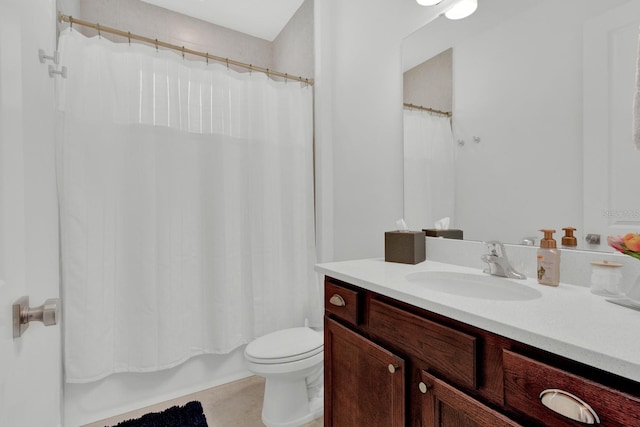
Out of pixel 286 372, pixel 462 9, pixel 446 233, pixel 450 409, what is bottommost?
pixel 286 372

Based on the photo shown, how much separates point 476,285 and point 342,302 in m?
0.48

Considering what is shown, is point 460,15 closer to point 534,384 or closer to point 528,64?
point 528,64

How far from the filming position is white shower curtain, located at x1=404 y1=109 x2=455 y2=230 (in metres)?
1.41

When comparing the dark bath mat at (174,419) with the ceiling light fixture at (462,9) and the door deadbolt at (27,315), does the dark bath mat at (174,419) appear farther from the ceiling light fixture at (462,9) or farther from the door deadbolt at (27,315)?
the ceiling light fixture at (462,9)

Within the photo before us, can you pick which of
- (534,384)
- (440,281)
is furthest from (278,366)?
(534,384)

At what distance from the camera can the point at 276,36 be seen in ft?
9.14

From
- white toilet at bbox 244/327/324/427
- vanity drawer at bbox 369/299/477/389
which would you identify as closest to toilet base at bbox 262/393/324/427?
white toilet at bbox 244/327/324/427

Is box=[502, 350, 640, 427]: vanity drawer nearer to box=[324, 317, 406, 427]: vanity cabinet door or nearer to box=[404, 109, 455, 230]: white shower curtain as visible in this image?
box=[324, 317, 406, 427]: vanity cabinet door

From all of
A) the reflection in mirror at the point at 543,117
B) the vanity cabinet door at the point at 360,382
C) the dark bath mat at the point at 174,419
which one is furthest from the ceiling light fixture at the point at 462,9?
the dark bath mat at the point at 174,419

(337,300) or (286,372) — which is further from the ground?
(337,300)

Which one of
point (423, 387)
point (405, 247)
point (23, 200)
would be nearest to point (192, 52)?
point (23, 200)

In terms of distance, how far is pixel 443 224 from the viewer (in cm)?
141

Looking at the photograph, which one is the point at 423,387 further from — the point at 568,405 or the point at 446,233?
the point at 446,233

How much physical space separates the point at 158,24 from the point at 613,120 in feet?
9.47
